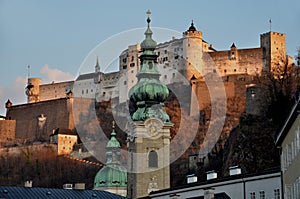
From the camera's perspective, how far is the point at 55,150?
14200 centimetres

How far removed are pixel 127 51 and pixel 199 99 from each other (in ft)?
64.8

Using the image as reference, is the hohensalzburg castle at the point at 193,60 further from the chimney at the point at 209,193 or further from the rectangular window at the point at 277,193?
the rectangular window at the point at 277,193

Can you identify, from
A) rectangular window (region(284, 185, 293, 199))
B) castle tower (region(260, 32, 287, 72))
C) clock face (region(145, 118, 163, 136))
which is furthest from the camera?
castle tower (region(260, 32, 287, 72))

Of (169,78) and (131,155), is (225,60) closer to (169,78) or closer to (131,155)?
(169,78)

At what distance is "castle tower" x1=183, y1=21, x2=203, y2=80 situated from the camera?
144 meters

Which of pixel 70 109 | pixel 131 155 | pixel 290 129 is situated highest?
pixel 70 109

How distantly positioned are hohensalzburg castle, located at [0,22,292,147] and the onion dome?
62957 millimetres

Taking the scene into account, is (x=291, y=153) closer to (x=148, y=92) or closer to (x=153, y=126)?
(x=153, y=126)

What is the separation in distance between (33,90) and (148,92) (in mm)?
106066

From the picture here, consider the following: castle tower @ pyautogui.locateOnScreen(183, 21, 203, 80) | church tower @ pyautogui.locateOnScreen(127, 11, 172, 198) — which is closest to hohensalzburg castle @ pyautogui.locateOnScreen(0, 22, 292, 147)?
castle tower @ pyautogui.locateOnScreen(183, 21, 203, 80)

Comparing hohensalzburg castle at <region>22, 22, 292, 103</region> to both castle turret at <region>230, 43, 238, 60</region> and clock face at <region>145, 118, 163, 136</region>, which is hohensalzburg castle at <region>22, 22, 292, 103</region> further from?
clock face at <region>145, 118, 163, 136</region>

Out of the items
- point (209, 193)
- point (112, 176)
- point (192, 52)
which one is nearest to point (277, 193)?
point (209, 193)

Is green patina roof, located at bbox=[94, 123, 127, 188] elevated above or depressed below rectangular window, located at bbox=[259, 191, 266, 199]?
above

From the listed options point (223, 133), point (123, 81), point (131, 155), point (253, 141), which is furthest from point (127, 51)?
point (131, 155)
